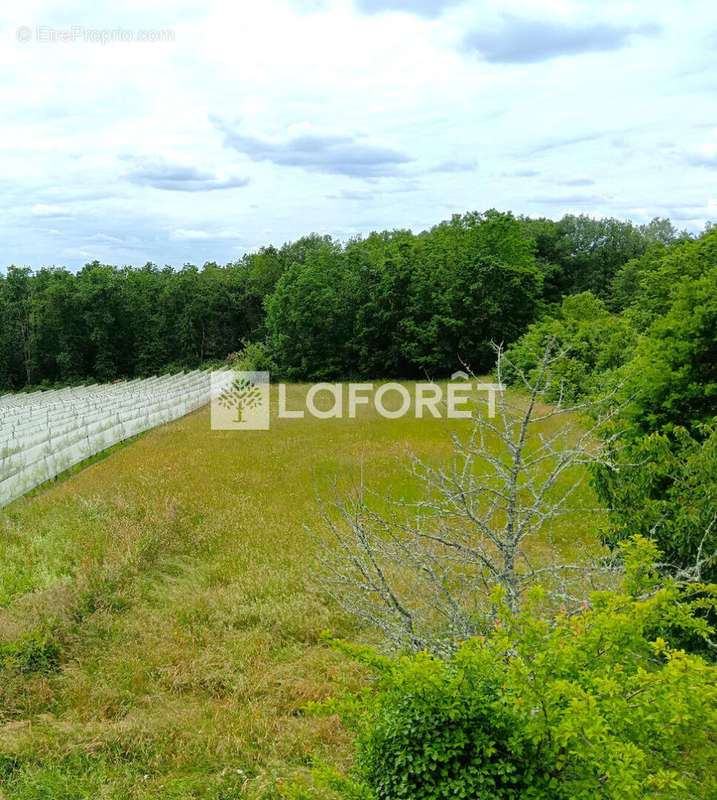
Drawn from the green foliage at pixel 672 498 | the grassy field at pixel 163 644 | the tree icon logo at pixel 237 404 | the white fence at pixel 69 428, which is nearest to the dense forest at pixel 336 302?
the tree icon logo at pixel 237 404

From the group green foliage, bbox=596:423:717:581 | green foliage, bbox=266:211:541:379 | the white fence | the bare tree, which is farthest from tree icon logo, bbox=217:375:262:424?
green foliage, bbox=596:423:717:581

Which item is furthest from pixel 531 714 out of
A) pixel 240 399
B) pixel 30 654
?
pixel 240 399

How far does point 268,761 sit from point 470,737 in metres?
3.11

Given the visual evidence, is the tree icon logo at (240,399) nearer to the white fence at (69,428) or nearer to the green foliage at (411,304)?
the white fence at (69,428)

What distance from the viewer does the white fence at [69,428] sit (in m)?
15.8

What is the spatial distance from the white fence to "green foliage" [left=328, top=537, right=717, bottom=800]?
13.6 metres

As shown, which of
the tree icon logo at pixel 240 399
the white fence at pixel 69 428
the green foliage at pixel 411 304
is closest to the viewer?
the white fence at pixel 69 428

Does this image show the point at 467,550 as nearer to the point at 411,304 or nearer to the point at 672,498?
the point at 672,498

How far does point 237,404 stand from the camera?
2997cm

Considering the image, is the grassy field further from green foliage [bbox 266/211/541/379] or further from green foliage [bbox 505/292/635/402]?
green foliage [bbox 266/211/541/379]

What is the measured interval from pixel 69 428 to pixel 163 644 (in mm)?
15444

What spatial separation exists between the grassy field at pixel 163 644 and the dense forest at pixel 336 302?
83.3ft

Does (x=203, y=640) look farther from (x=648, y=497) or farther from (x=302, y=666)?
(x=648, y=497)

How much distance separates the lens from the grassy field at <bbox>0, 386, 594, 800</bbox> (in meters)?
5.64
